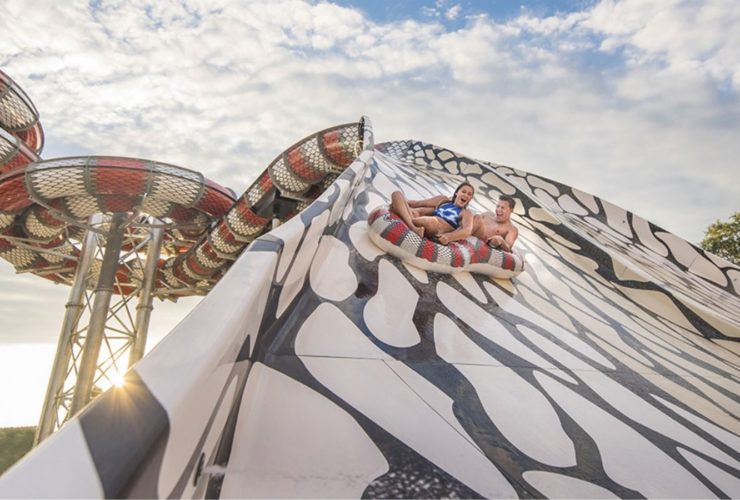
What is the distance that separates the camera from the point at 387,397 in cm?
175

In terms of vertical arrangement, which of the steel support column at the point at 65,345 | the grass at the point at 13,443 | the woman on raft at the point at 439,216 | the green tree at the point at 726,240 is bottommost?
the grass at the point at 13,443

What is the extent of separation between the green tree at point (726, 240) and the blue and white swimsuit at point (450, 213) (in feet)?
44.1

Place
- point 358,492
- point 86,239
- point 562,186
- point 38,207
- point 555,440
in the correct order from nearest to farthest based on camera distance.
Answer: point 358,492 → point 555,440 → point 38,207 → point 86,239 → point 562,186

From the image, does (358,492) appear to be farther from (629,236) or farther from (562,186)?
(562,186)

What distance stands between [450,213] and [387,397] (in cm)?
253

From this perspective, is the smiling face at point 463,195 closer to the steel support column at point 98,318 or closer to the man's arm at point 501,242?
the man's arm at point 501,242

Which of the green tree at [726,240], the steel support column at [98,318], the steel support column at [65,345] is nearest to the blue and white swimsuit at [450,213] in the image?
the steel support column at [98,318]

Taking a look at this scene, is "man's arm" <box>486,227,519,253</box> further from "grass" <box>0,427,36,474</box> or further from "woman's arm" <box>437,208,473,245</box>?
"grass" <box>0,427,36,474</box>

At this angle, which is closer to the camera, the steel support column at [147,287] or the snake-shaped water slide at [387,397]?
the snake-shaped water slide at [387,397]

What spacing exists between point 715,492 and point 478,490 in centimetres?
105

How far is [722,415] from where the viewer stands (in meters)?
2.41

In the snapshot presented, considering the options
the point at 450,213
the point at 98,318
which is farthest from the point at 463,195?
the point at 98,318

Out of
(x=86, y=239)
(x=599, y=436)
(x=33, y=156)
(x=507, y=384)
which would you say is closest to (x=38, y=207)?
(x=33, y=156)

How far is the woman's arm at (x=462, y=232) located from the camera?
3612 millimetres
